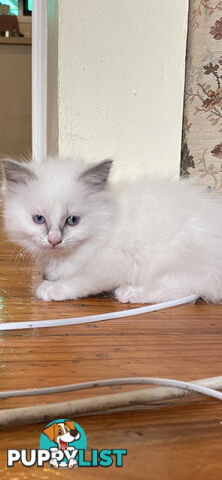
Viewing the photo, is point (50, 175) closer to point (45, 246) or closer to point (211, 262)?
point (45, 246)

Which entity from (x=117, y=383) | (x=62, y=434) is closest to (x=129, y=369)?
(x=117, y=383)

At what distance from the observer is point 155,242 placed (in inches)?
54.9

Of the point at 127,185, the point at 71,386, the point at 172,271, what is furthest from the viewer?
the point at 127,185

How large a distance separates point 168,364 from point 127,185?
72cm

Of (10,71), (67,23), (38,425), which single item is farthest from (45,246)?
(10,71)

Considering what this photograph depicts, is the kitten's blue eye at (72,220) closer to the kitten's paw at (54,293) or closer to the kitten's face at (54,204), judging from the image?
the kitten's face at (54,204)

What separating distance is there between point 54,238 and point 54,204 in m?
0.10

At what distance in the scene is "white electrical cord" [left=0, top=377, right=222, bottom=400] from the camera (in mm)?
809

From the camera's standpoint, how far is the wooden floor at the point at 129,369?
26.1 inches

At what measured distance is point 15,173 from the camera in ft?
4.38

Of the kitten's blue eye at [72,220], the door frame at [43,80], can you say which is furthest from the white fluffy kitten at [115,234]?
the door frame at [43,80]

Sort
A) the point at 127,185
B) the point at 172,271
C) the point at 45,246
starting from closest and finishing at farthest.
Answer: the point at 45,246
the point at 172,271
the point at 127,185

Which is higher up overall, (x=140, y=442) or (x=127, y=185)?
(x=127, y=185)

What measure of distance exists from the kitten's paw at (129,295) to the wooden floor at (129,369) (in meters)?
0.03
